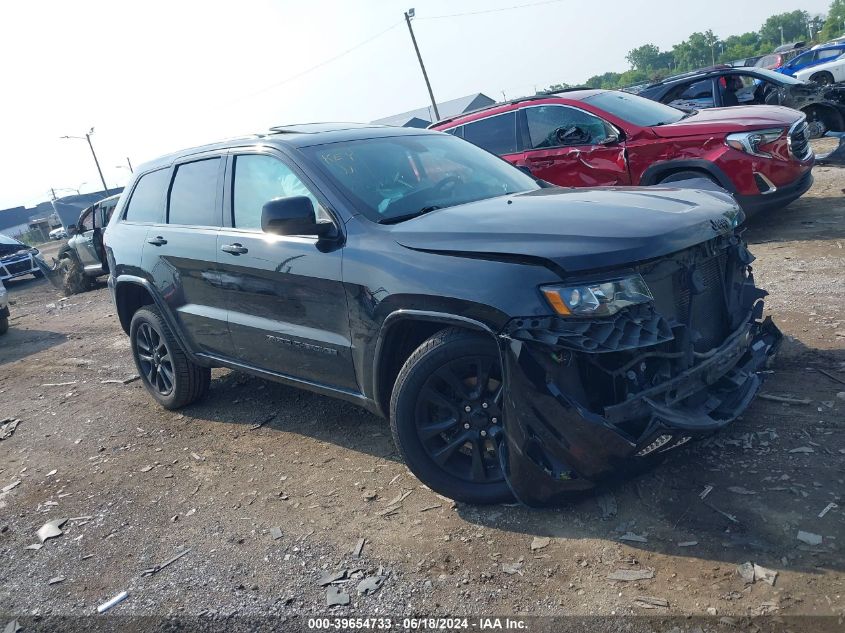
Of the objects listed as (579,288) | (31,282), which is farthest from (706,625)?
(31,282)

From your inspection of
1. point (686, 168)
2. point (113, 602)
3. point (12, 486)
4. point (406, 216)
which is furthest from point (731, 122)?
point (12, 486)

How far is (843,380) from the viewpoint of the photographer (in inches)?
159

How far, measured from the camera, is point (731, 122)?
7523 millimetres

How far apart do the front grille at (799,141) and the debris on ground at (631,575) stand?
6204 millimetres

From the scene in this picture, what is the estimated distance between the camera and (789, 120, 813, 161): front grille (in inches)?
296

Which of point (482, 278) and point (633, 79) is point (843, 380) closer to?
point (482, 278)

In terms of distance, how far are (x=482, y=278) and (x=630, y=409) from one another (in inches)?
32.6

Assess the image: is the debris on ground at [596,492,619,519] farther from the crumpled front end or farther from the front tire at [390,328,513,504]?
the front tire at [390,328,513,504]

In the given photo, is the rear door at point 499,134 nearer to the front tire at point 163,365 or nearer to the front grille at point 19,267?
the front tire at point 163,365

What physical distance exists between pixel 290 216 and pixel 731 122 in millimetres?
5818

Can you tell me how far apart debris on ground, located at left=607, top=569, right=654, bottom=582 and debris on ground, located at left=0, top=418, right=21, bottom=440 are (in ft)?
17.2

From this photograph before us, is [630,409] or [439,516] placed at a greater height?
[630,409]

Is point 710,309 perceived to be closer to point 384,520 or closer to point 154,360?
point 384,520

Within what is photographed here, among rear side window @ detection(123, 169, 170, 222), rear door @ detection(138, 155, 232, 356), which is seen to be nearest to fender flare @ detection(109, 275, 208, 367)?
rear door @ detection(138, 155, 232, 356)
